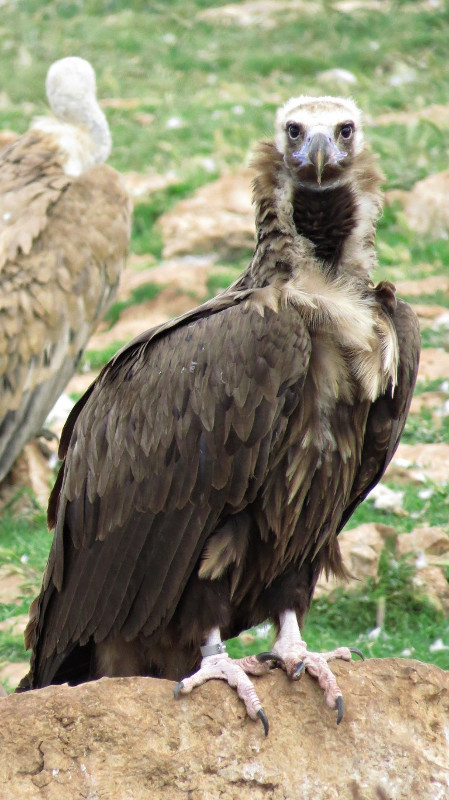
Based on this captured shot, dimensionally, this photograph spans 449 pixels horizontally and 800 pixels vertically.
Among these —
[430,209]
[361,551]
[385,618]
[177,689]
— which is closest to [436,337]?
[430,209]

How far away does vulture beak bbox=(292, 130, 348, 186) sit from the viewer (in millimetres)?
4395

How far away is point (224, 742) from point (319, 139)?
6.50ft

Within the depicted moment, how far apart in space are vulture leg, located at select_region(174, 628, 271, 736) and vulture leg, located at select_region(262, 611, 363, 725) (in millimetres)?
74

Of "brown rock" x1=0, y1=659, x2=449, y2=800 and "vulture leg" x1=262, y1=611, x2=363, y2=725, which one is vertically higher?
"vulture leg" x1=262, y1=611, x2=363, y2=725

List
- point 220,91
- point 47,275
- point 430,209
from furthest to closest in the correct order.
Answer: point 220,91
point 430,209
point 47,275

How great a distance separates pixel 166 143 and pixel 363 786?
875 cm

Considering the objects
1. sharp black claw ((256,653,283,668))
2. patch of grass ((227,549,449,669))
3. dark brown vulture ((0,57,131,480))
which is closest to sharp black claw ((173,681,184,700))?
sharp black claw ((256,653,283,668))

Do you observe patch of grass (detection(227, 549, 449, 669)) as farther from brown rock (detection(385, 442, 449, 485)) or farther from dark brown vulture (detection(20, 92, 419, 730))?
dark brown vulture (detection(20, 92, 419, 730))

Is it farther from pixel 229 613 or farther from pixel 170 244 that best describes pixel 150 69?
pixel 229 613

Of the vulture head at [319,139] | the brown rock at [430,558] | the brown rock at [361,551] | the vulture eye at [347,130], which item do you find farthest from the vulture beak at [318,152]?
the brown rock at [430,558]

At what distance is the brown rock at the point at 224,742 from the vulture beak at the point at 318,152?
1654 millimetres

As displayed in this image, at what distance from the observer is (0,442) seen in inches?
295

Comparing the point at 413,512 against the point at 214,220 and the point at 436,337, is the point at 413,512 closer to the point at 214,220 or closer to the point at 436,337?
the point at 436,337

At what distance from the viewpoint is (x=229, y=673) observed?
13.1ft
